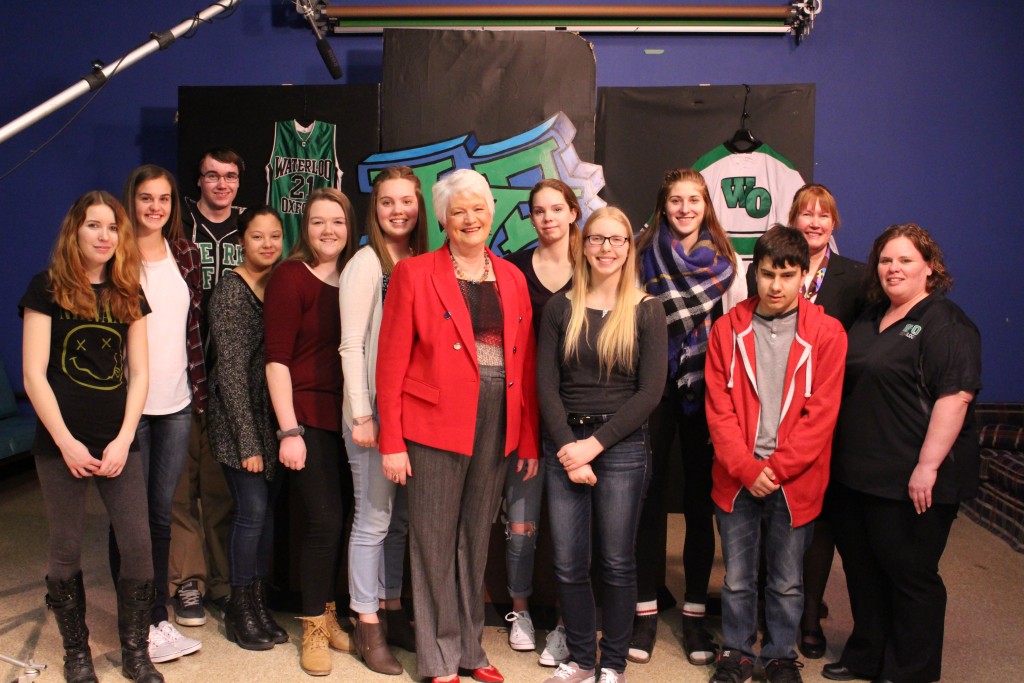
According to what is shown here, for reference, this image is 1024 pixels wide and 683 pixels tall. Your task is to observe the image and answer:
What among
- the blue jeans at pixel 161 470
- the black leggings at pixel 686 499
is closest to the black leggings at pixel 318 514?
the blue jeans at pixel 161 470

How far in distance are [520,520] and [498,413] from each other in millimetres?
430

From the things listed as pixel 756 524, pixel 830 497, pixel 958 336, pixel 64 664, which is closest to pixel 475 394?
pixel 756 524

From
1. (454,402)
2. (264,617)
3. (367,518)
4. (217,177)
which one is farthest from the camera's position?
(217,177)

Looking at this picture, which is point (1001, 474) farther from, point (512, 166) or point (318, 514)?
point (318, 514)

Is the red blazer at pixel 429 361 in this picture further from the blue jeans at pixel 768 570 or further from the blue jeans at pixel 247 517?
the blue jeans at pixel 768 570

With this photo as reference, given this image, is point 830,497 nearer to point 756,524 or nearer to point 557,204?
point 756,524

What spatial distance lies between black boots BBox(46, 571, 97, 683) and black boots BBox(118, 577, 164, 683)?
0.10m

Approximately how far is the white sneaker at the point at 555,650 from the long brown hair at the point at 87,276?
5.13ft

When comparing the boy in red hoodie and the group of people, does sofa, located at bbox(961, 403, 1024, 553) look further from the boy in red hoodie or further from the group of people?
the boy in red hoodie

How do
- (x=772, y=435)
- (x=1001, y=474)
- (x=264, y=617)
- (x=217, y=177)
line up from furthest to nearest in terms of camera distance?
(x=1001, y=474)
(x=217, y=177)
(x=264, y=617)
(x=772, y=435)

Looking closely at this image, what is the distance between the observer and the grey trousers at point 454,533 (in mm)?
2340

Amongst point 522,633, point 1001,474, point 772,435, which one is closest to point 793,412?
point 772,435

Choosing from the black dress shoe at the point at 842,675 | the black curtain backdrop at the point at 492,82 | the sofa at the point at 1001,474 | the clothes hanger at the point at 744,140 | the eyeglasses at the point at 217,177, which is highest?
the black curtain backdrop at the point at 492,82

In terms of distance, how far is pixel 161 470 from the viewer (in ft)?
8.56
